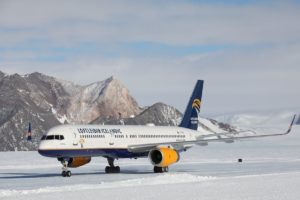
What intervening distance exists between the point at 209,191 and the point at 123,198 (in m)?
4.22

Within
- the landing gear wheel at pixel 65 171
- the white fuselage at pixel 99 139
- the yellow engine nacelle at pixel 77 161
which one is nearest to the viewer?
the landing gear wheel at pixel 65 171

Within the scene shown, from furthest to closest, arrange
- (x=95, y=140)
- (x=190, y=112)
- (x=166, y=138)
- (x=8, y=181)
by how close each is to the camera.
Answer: (x=190, y=112) → (x=166, y=138) → (x=95, y=140) → (x=8, y=181)

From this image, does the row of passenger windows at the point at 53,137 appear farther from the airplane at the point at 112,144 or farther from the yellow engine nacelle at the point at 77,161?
the yellow engine nacelle at the point at 77,161

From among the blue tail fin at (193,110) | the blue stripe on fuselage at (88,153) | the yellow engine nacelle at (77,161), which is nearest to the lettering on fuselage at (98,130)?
the blue stripe on fuselage at (88,153)

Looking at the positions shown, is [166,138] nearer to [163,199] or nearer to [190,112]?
[190,112]

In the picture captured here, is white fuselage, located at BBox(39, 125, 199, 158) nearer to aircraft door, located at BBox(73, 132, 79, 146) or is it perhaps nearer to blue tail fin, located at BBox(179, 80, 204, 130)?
aircraft door, located at BBox(73, 132, 79, 146)

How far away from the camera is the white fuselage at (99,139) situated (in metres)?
40.3

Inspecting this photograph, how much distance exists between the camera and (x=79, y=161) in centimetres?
4422

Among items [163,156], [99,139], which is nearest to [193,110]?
[163,156]

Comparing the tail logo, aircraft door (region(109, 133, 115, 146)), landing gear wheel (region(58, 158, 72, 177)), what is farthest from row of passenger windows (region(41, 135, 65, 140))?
the tail logo

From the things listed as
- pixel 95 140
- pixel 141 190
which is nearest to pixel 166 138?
pixel 95 140

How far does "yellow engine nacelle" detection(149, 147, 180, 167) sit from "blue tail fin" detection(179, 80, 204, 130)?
10558mm

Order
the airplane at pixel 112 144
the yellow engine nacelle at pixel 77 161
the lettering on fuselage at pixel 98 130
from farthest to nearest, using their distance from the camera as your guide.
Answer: the yellow engine nacelle at pixel 77 161 → the lettering on fuselage at pixel 98 130 → the airplane at pixel 112 144

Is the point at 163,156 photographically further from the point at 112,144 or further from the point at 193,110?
the point at 193,110
